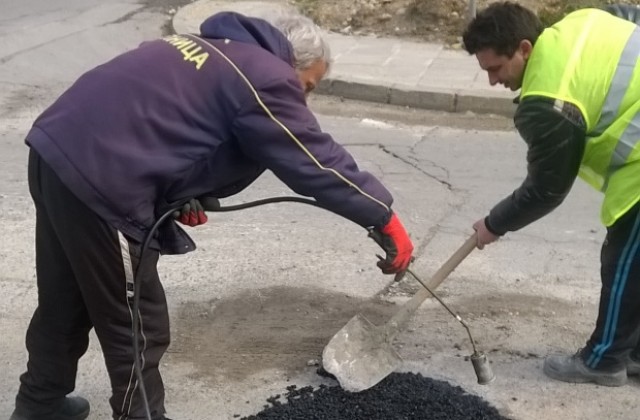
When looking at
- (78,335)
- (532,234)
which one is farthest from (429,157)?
(78,335)

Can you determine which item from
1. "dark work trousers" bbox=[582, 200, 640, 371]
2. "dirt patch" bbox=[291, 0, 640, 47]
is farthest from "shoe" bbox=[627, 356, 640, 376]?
"dirt patch" bbox=[291, 0, 640, 47]

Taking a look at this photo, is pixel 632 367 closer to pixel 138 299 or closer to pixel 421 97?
pixel 138 299

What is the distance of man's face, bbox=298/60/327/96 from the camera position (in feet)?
8.58

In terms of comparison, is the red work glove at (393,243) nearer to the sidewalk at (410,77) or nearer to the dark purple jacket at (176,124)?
the dark purple jacket at (176,124)

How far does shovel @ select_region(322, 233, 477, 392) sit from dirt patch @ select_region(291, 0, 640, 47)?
233 inches

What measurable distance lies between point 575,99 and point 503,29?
1.07ft

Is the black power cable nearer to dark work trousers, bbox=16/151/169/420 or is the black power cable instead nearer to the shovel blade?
dark work trousers, bbox=16/151/169/420

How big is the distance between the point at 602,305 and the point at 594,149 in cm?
64

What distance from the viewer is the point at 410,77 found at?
799 cm

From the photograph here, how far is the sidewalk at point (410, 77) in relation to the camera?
7.47 metres

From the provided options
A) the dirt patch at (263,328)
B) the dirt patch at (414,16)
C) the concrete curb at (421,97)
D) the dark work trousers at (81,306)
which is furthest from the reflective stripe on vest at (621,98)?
the dirt patch at (414,16)

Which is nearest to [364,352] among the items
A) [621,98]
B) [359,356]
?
[359,356]

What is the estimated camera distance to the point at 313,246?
182 inches

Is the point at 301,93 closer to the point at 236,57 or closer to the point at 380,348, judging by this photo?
the point at 236,57
